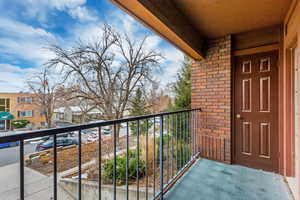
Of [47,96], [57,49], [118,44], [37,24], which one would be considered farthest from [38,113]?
[118,44]

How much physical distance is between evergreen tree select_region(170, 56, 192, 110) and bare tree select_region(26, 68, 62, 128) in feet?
15.5

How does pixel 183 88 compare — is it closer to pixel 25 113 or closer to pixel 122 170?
pixel 122 170

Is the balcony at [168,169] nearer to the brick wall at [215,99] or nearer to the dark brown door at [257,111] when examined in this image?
the brick wall at [215,99]

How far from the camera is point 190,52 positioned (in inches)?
104

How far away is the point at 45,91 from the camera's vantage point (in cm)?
609

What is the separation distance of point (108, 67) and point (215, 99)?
16.7ft

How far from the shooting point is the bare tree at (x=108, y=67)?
19.5 ft

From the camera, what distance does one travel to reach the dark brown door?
235cm

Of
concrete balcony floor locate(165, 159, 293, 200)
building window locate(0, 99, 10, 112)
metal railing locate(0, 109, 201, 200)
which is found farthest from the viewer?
building window locate(0, 99, 10, 112)

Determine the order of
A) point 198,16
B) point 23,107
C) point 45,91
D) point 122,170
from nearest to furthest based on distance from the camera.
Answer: point 198,16
point 122,170
point 23,107
point 45,91

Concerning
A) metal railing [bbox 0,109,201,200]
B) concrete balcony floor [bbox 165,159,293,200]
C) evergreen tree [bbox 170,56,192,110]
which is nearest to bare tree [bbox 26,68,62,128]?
metal railing [bbox 0,109,201,200]

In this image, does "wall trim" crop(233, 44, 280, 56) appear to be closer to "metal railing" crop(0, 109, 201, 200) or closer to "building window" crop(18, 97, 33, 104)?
"metal railing" crop(0, 109, 201, 200)

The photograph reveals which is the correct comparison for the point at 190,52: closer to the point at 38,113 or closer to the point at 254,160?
the point at 254,160

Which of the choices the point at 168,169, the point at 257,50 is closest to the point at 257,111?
the point at 257,50
